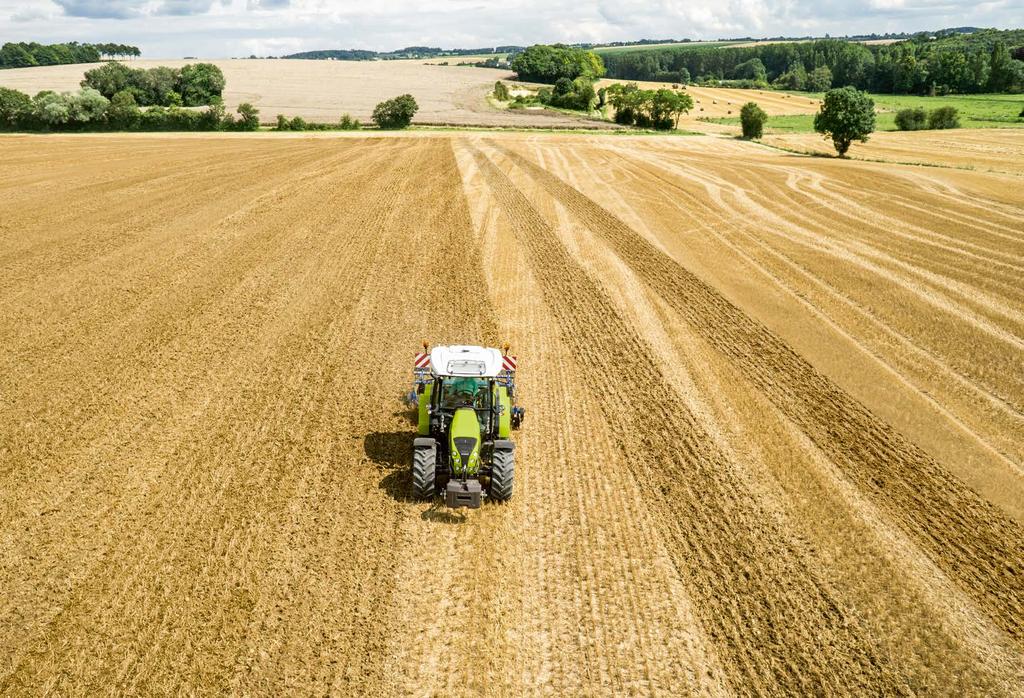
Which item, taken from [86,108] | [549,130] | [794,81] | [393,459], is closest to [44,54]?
[86,108]

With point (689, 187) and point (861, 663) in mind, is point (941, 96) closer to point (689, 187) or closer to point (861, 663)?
point (689, 187)

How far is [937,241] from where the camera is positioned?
27438mm

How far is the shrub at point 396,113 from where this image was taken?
67.8m

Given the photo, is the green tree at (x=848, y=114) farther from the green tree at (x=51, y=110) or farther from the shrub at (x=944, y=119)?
A: the green tree at (x=51, y=110)

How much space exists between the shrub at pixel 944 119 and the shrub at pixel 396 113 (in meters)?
59.7

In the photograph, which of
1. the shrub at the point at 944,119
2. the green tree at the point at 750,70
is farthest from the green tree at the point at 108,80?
the green tree at the point at 750,70

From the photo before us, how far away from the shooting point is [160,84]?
8469 centimetres

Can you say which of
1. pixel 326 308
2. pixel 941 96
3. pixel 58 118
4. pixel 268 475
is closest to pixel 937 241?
pixel 326 308

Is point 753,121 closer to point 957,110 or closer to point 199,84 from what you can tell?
point 957,110

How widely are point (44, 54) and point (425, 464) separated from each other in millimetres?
209668

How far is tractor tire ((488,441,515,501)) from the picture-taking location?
32.6 feet

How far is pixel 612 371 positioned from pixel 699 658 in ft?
26.8

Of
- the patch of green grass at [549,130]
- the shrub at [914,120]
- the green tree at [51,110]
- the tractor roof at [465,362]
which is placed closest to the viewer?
the tractor roof at [465,362]

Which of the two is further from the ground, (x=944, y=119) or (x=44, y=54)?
(x=44, y=54)
